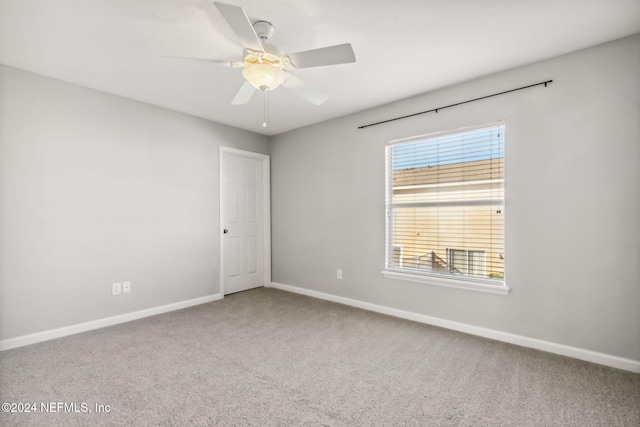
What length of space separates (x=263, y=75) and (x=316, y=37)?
0.49 meters

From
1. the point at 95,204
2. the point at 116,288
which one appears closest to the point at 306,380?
the point at 116,288

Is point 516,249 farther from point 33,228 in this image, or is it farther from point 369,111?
point 33,228

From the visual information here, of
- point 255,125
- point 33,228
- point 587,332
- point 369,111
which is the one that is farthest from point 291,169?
point 587,332

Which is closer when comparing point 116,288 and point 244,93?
point 244,93

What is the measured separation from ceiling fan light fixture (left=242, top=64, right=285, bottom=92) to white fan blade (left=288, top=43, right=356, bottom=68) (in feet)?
0.58

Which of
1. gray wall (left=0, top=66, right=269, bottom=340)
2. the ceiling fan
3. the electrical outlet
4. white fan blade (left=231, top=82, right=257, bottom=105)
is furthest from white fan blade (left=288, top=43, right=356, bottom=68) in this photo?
the electrical outlet

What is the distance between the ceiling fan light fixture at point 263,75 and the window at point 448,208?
5.71 ft

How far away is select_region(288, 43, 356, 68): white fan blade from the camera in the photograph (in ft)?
5.97

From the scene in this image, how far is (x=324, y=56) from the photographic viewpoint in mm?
1889

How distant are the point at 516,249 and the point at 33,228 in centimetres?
425

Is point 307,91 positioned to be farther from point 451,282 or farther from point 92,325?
point 92,325

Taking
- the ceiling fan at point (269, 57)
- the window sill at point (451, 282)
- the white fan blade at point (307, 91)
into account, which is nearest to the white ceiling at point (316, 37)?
the ceiling fan at point (269, 57)

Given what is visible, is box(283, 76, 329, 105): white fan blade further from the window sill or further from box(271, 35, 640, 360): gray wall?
the window sill

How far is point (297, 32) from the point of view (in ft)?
6.94
